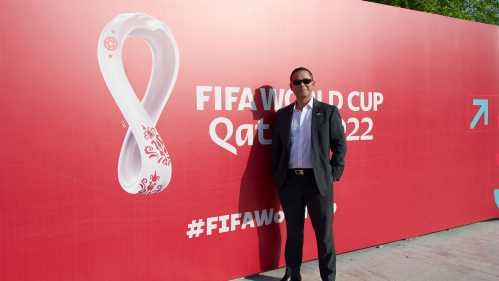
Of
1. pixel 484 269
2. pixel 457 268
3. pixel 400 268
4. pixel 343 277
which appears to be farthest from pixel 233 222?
pixel 484 269

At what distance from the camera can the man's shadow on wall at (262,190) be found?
3.23 meters

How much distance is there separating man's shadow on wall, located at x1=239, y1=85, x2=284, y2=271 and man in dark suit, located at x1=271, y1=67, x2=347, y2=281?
16 cm

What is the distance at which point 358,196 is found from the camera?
385 cm

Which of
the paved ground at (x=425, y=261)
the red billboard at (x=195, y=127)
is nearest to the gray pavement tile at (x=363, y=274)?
the paved ground at (x=425, y=261)

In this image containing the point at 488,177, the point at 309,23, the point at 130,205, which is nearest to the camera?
the point at 130,205

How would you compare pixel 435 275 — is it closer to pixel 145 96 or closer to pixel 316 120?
pixel 316 120

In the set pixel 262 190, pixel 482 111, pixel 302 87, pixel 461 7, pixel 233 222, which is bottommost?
pixel 233 222

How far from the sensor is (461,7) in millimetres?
12492

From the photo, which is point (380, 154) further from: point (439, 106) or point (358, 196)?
point (439, 106)

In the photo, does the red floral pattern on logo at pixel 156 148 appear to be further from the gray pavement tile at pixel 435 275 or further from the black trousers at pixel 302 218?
the gray pavement tile at pixel 435 275

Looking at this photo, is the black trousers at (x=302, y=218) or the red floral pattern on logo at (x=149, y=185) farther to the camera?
the black trousers at (x=302, y=218)

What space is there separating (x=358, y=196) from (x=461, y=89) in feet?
6.58

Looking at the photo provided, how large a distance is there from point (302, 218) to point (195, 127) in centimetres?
117

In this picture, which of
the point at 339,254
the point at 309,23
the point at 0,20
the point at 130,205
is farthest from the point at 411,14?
the point at 0,20
